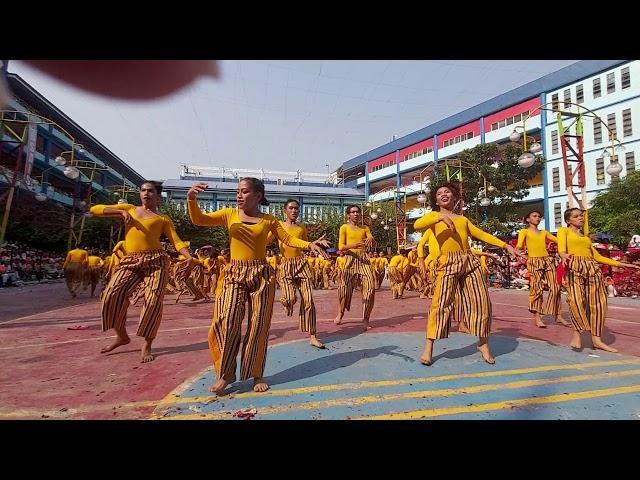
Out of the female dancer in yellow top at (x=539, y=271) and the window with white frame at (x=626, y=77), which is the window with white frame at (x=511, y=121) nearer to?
the window with white frame at (x=626, y=77)

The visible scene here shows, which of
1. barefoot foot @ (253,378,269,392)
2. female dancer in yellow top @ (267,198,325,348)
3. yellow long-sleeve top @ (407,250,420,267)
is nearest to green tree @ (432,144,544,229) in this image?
yellow long-sleeve top @ (407,250,420,267)

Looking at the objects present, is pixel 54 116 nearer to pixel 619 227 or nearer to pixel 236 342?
pixel 236 342

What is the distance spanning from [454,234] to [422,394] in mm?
1912

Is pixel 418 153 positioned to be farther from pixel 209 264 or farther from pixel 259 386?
pixel 259 386

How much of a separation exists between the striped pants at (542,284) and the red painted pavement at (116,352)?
1.15ft

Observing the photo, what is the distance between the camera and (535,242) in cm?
706

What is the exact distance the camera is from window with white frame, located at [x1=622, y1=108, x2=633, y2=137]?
22.8 metres

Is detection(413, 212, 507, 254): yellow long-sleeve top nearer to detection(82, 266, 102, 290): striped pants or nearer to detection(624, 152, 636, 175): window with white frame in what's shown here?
detection(82, 266, 102, 290): striped pants

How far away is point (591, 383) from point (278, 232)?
3.30 meters

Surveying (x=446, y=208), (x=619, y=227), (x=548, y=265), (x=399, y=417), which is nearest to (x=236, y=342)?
(x=399, y=417)

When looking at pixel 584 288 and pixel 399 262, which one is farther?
pixel 399 262

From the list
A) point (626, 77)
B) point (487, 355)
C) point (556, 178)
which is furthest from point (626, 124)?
point (487, 355)

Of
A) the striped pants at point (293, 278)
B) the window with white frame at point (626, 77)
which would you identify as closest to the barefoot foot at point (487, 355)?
the striped pants at point (293, 278)
